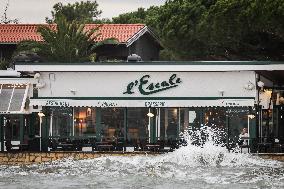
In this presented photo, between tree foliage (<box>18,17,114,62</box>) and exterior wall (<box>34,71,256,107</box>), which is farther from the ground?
tree foliage (<box>18,17,114,62</box>)

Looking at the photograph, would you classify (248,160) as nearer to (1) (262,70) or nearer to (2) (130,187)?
(1) (262,70)

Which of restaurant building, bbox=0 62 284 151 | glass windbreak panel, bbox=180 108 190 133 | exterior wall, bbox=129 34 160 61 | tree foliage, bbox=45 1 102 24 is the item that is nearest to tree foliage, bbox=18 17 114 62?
exterior wall, bbox=129 34 160 61

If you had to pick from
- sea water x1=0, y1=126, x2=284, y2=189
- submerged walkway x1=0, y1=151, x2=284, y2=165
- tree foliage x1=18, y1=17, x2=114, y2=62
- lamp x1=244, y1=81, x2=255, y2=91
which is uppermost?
tree foliage x1=18, y1=17, x2=114, y2=62

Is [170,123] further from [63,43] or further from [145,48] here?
[145,48]

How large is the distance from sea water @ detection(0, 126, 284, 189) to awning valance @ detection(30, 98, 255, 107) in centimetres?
169

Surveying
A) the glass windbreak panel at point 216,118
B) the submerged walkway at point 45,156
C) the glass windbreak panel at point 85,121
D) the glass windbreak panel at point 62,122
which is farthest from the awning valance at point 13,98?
the glass windbreak panel at point 216,118

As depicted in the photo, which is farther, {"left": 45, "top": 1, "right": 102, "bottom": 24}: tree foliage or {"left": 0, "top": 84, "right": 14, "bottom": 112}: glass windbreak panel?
{"left": 45, "top": 1, "right": 102, "bottom": 24}: tree foliage

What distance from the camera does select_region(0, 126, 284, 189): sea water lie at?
31750 mm

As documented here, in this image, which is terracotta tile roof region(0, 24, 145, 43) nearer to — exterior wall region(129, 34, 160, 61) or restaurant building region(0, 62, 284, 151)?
exterior wall region(129, 34, 160, 61)

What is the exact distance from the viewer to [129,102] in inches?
1608

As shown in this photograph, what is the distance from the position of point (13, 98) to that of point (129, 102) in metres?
5.76

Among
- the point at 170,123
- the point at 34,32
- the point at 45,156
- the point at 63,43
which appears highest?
the point at 34,32

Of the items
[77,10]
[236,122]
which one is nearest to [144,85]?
[236,122]

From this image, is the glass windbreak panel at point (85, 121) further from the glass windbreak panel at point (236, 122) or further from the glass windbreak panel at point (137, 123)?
the glass windbreak panel at point (236, 122)
